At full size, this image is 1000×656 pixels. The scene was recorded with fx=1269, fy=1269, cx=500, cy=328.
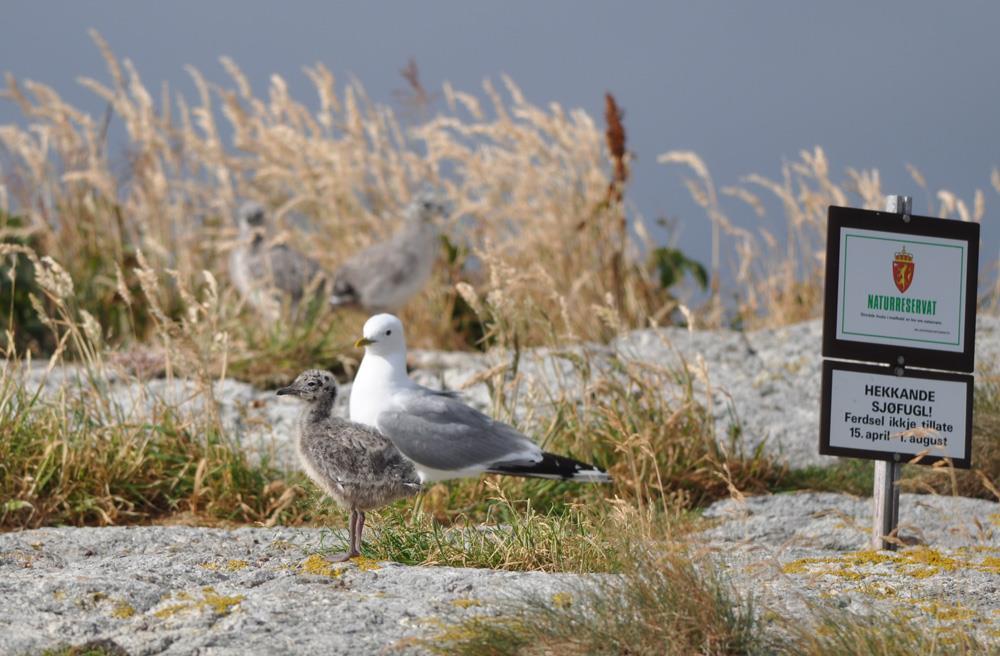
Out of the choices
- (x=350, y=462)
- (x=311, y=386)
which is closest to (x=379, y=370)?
(x=311, y=386)

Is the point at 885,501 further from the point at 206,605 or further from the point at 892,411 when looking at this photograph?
the point at 206,605

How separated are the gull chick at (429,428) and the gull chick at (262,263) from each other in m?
4.49

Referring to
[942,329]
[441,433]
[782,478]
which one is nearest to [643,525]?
[441,433]

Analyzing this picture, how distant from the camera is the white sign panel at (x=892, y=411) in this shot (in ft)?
15.1

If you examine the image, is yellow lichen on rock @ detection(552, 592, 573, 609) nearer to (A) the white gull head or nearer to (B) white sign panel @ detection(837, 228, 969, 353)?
(A) the white gull head

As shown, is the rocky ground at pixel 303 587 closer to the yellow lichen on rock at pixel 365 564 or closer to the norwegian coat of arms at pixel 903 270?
the yellow lichen on rock at pixel 365 564

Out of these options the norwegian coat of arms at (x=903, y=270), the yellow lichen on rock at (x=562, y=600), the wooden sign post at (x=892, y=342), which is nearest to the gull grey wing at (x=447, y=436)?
the yellow lichen on rock at (x=562, y=600)

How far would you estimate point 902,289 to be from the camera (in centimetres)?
471

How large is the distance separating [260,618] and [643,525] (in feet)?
3.50

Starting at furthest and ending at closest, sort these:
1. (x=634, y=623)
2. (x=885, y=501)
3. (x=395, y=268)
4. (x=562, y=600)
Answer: (x=395, y=268)
(x=885, y=501)
(x=562, y=600)
(x=634, y=623)

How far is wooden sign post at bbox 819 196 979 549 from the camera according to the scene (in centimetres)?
463

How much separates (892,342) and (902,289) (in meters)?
0.21

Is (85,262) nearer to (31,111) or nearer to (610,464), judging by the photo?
(31,111)

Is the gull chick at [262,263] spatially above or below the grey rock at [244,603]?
above
